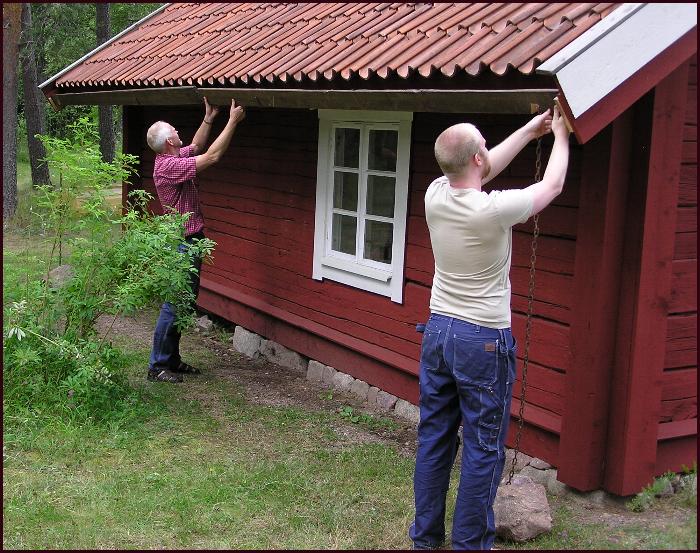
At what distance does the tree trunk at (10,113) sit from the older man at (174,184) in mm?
9733

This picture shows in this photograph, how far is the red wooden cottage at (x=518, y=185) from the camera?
4.56 metres

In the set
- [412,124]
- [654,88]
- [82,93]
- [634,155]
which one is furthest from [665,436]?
[82,93]

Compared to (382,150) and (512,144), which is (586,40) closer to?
(512,144)

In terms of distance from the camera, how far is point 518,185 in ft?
18.2

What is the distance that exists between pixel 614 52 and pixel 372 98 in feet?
5.86

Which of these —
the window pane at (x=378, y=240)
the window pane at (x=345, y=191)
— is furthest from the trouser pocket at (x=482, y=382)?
the window pane at (x=345, y=191)

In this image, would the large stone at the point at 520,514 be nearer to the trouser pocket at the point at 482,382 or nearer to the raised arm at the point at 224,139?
the trouser pocket at the point at 482,382

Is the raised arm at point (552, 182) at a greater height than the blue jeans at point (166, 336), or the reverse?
the raised arm at point (552, 182)

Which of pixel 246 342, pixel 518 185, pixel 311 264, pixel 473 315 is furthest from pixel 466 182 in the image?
pixel 246 342

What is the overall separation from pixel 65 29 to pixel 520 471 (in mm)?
19811

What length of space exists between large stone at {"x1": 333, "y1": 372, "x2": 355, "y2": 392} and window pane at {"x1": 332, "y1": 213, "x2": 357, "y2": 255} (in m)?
1.04

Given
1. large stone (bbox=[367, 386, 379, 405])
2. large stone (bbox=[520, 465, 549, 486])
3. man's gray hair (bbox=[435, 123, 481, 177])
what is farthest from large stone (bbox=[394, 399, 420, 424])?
man's gray hair (bbox=[435, 123, 481, 177])

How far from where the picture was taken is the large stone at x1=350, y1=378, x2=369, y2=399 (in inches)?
279

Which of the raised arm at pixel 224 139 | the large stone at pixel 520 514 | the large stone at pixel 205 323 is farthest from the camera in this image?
the large stone at pixel 205 323
